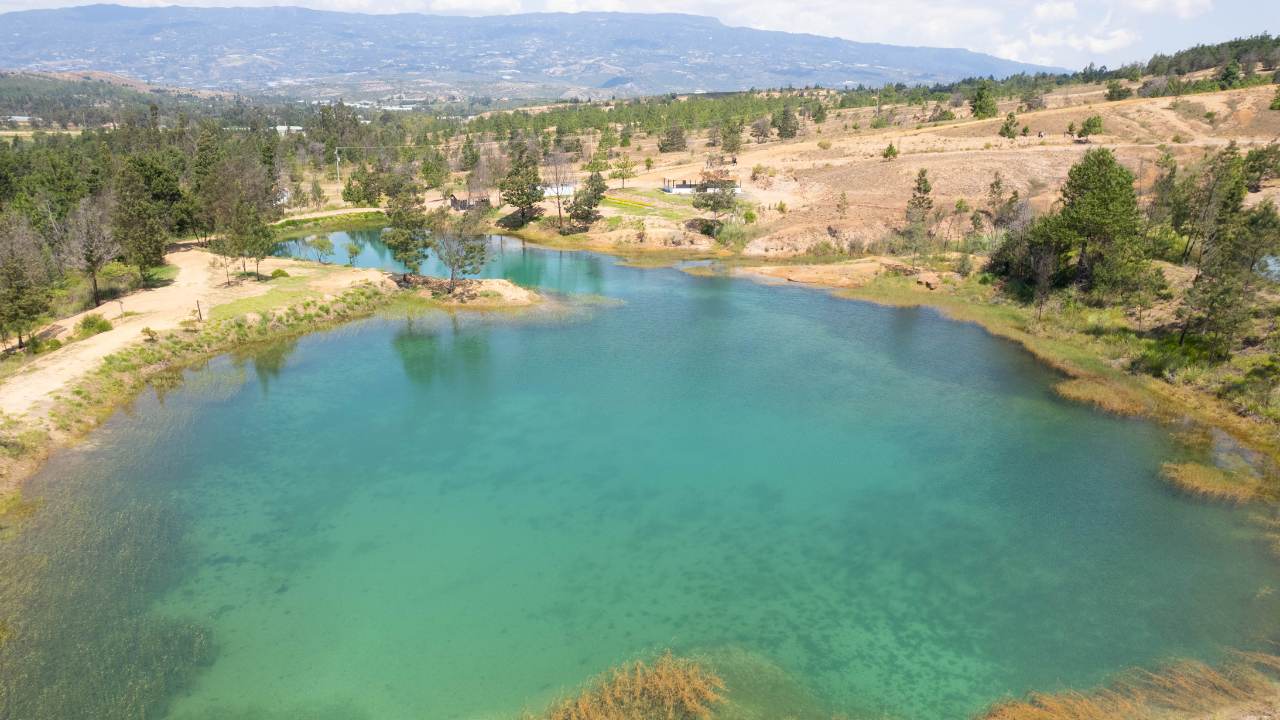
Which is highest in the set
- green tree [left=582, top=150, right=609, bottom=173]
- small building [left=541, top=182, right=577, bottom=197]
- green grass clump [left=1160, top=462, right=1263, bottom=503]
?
green tree [left=582, top=150, right=609, bottom=173]

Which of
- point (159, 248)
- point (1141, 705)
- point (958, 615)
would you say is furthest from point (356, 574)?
point (159, 248)

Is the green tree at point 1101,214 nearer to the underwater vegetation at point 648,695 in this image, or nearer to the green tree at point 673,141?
the underwater vegetation at point 648,695

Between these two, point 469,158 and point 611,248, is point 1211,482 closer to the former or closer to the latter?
point 611,248

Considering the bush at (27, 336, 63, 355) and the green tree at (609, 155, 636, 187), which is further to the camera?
the green tree at (609, 155, 636, 187)

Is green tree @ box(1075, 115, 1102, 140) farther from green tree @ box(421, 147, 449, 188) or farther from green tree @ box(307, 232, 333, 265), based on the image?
green tree @ box(307, 232, 333, 265)

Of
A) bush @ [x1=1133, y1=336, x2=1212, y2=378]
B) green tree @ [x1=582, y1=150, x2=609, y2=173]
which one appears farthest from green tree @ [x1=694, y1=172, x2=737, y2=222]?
bush @ [x1=1133, y1=336, x2=1212, y2=378]

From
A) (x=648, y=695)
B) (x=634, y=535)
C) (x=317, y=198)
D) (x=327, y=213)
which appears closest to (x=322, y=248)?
(x=327, y=213)

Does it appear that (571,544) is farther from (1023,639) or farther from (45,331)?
(45,331)
